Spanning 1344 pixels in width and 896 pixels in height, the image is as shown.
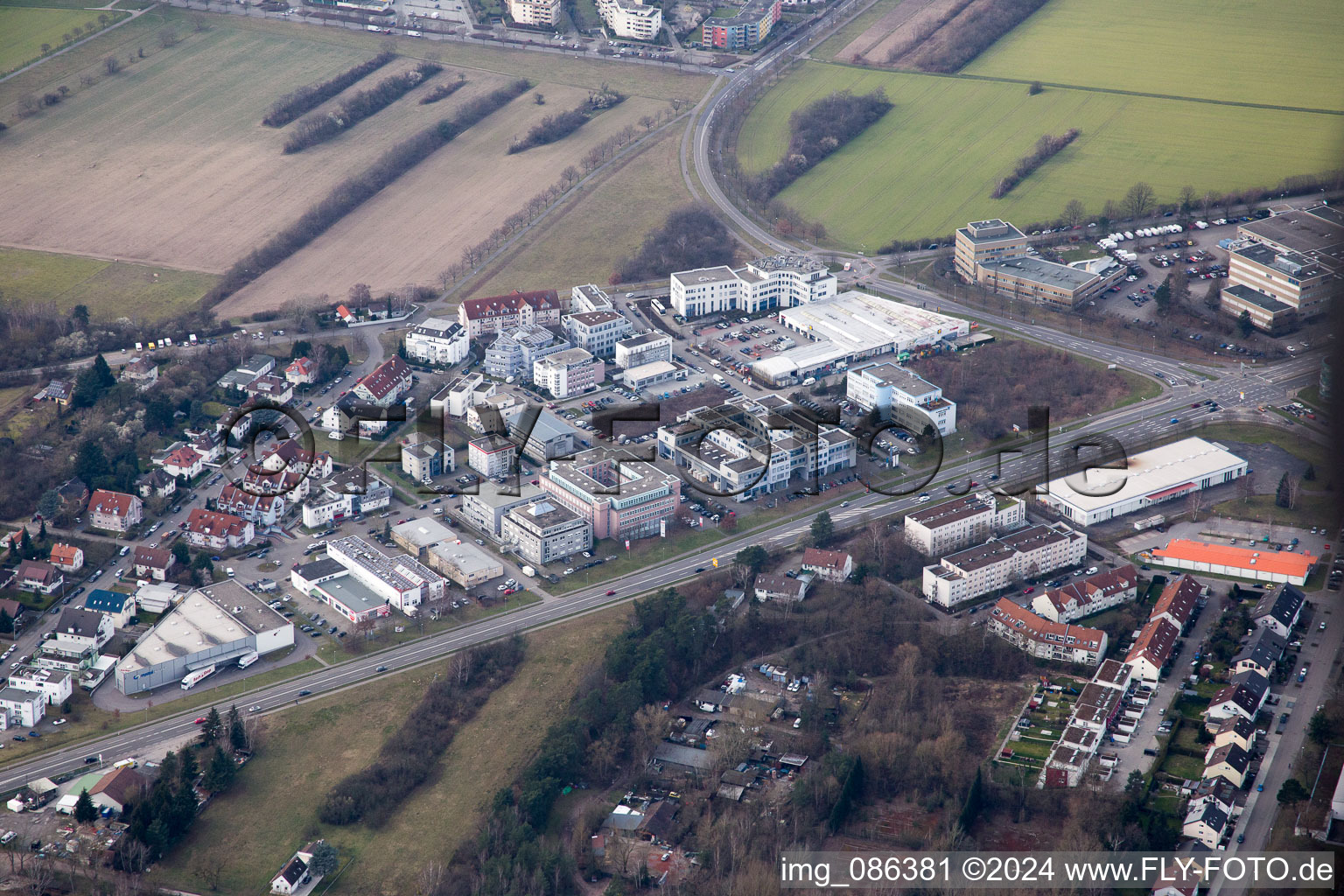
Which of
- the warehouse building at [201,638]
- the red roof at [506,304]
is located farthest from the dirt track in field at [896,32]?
the warehouse building at [201,638]

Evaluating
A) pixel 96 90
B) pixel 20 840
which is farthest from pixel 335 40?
pixel 20 840

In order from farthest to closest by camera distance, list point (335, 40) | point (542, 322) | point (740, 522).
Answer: point (335, 40) → point (542, 322) → point (740, 522)

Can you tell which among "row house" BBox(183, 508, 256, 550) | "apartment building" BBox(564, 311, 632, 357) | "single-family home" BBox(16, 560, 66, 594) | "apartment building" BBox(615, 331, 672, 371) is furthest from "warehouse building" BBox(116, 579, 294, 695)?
"apartment building" BBox(564, 311, 632, 357)

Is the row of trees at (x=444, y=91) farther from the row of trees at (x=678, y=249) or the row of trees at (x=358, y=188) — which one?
the row of trees at (x=678, y=249)

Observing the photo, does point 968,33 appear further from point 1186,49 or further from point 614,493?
point 614,493

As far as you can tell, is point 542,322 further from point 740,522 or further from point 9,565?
point 9,565

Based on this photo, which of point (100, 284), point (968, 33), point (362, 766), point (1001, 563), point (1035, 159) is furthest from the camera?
point (968, 33)

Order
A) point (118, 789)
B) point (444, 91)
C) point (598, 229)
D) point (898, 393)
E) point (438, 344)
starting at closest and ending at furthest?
point (118, 789), point (898, 393), point (438, 344), point (598, 229), point (444, 91)

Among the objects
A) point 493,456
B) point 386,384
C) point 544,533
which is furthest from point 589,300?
point 544,533
